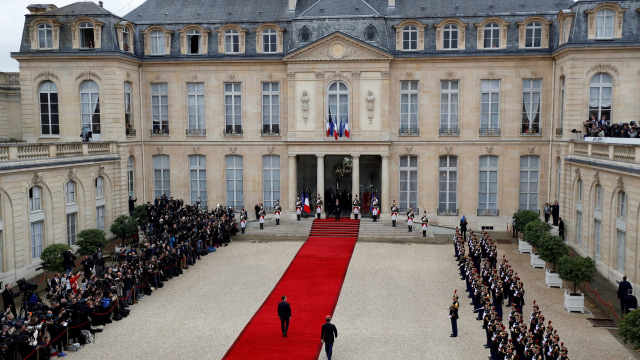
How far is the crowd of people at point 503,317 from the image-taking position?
52.2 ft

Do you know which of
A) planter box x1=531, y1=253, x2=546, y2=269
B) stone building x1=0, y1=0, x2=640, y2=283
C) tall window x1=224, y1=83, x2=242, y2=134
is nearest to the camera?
planter box x1=531, y1=253, x2=546, y2=269

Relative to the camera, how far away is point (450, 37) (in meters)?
36.5

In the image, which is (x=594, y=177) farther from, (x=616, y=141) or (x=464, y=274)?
(x=464, y=274)

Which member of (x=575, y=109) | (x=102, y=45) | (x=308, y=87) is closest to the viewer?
(x=575, y=109)

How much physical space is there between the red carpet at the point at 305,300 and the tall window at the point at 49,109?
15.9 metres

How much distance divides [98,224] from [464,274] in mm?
19232

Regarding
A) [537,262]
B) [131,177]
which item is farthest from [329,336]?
[131,177]

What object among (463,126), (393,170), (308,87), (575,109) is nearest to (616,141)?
(575,109)

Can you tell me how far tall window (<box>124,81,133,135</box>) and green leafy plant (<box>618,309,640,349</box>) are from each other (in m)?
28.7

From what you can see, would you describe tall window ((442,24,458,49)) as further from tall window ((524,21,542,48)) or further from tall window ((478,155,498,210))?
tall window ((478,155,498,210))

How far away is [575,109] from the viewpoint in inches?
1282

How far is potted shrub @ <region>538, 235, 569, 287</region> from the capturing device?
81.2 feet

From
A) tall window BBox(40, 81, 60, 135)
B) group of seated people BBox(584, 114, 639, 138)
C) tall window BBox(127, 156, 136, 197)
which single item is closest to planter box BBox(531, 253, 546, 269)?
group of seated people BBox(584, 114, 639, 138)

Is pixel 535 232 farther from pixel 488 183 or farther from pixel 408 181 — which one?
pixel 408 181
